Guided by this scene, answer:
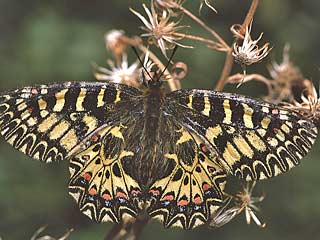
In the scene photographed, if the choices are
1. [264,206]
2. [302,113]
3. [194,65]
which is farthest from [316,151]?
[302,113]

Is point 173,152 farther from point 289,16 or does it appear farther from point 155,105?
point 289,16

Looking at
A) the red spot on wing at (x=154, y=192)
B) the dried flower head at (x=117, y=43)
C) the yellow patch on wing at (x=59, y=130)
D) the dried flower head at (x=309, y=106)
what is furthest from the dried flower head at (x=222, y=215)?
the dried flower head at (x=117, y=43)

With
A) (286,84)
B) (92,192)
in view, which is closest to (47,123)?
(92,192)

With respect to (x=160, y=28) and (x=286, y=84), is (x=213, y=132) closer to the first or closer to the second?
(x=160, y=28)

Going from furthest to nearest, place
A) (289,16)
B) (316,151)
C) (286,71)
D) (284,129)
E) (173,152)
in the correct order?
(289,16) < (316,151) < (286,71) < (173,152) < (284,129)

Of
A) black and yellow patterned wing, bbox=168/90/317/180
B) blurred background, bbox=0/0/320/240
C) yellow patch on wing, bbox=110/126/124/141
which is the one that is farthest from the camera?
blurred background, bbox=0/0/320/240

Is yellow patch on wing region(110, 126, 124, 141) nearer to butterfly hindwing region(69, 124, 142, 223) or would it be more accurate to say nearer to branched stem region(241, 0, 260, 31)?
butterfly hindwing region(69, 124, 142, 223)

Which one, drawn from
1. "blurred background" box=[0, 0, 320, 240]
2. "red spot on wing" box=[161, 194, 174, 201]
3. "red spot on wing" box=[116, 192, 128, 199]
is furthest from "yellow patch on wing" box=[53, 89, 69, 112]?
"blurred background" box=[0, 0, 320, 240]

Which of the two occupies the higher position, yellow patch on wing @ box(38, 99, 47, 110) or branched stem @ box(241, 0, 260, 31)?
branched stem @ box(241, 0, 260, 31)
